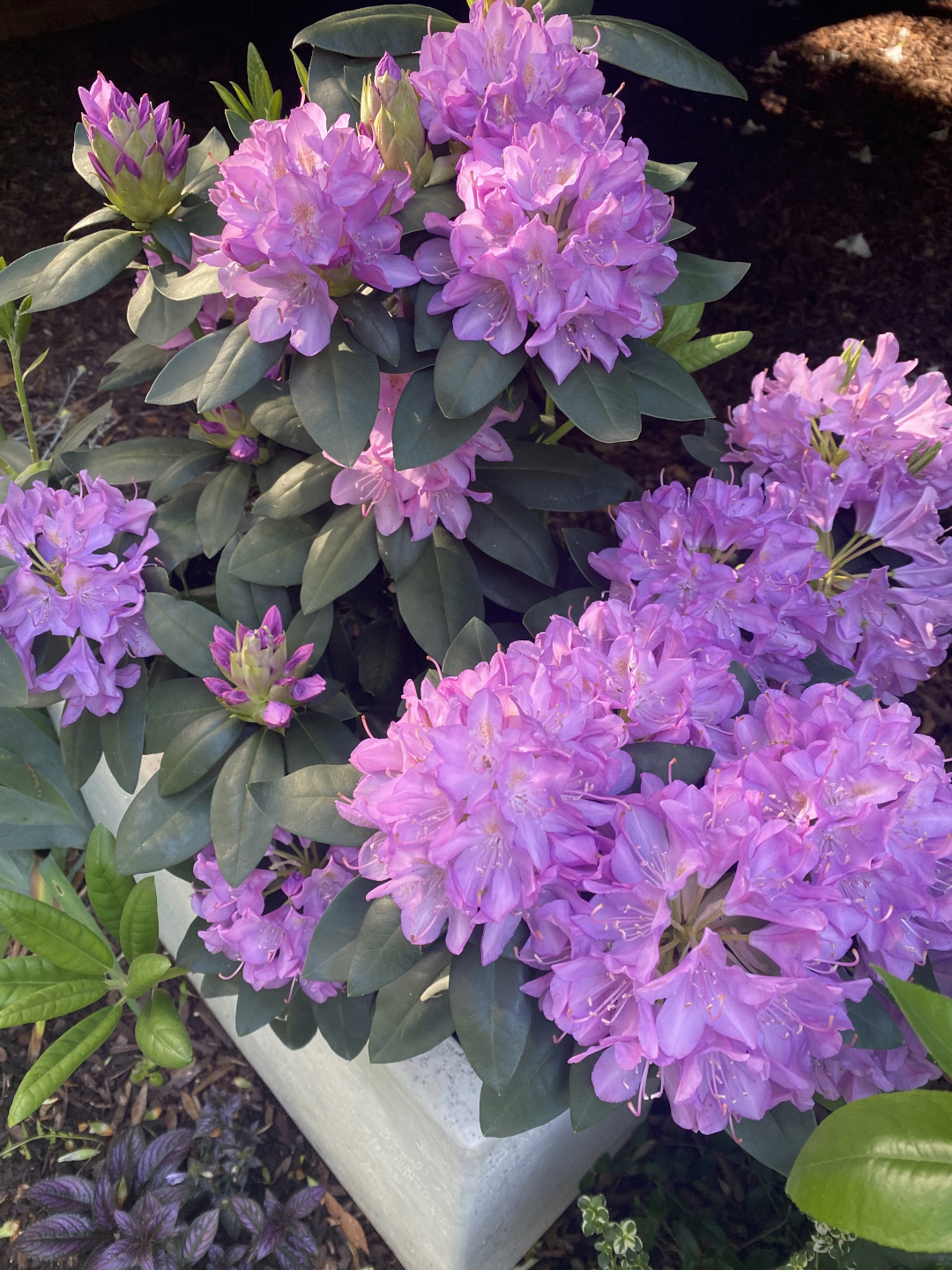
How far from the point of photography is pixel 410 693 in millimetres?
766

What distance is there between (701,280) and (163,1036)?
1096 millimetres

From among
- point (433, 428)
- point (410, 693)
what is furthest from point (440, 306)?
point (410, 693)

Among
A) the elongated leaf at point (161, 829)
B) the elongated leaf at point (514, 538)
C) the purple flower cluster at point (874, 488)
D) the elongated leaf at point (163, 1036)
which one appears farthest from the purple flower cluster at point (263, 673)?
the purple flower cluster at point (874, 488)

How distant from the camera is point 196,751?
3.28 ft

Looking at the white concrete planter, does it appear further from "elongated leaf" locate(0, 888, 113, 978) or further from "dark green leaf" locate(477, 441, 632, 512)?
"dark green leaf" locate(477, 441, 632, 512)

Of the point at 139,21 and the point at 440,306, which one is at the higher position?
the point at 440,306

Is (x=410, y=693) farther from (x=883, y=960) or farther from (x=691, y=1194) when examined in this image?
(x=691, y=1194)

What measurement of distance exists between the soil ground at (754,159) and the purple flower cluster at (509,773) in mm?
1550

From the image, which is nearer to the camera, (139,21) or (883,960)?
(883,960)

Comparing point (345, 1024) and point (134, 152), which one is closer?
point (134, 152)

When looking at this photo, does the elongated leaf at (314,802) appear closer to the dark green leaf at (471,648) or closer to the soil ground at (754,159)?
the dark green leaf at (471,648)

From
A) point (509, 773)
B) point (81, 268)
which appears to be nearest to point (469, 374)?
point (509, 773)

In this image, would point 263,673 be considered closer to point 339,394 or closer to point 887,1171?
point 339,394

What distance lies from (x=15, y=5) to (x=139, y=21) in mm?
367
